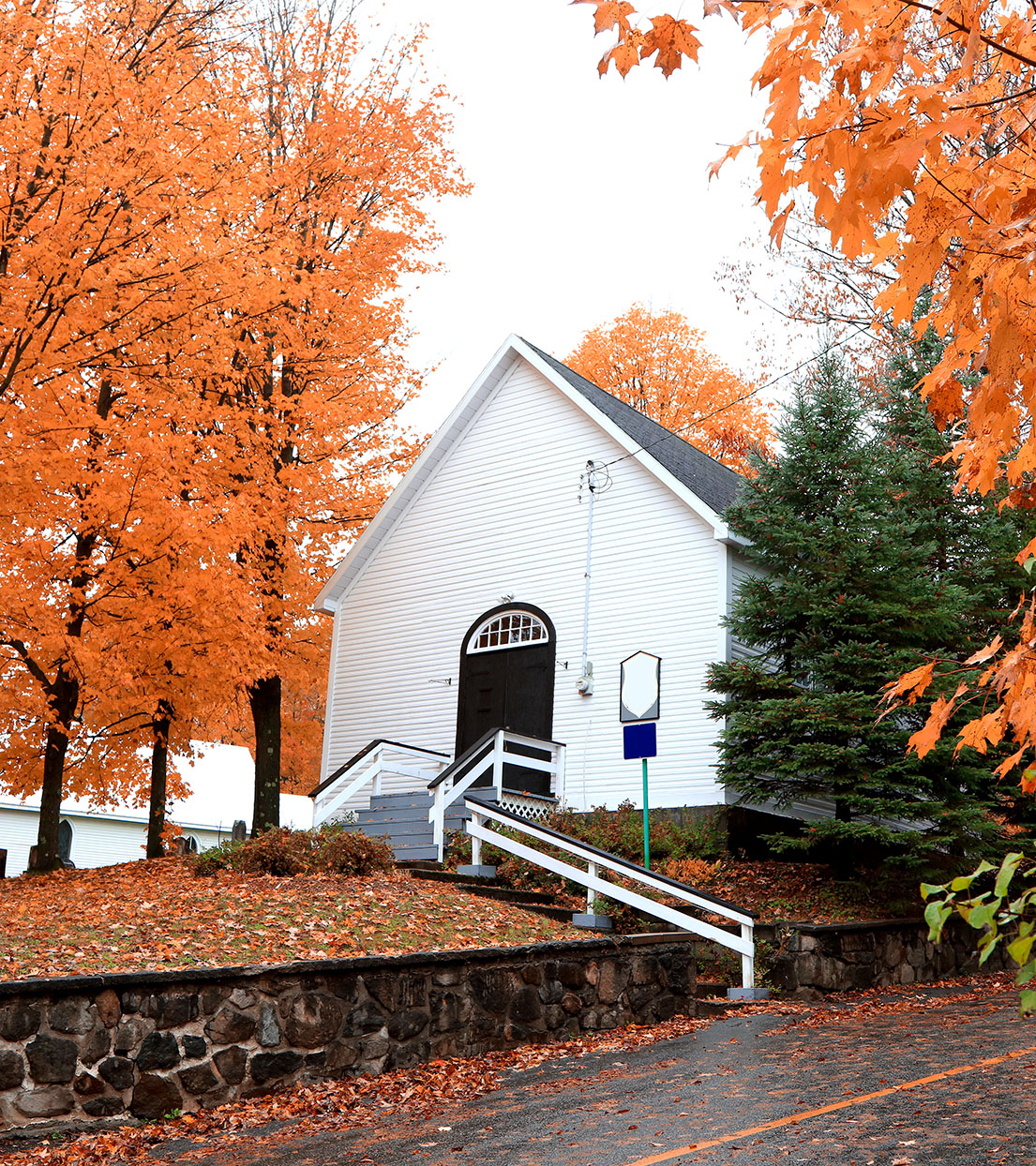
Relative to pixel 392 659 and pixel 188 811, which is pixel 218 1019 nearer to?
pixel 392 659

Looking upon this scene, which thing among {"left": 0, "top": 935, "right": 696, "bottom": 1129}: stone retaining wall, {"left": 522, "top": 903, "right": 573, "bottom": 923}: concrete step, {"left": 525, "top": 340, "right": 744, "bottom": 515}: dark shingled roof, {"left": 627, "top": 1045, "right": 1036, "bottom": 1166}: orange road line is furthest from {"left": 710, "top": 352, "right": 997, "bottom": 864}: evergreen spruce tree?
{"left": 627, "top": 1045, "right": 1036, "bottom": 1166}: orange road line

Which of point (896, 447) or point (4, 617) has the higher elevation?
point (896, 447)

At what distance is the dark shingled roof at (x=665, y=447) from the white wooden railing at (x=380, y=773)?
5.61m

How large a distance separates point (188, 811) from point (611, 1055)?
2806cm

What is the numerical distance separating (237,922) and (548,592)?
31.2 ft

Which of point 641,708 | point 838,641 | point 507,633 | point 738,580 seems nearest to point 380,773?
point 507,633

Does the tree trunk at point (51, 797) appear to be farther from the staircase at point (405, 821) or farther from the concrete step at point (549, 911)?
the concrete step at point (549, 911)

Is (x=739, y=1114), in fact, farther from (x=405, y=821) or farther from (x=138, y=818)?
(x=138, y=818)

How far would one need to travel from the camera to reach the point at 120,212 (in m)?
11.3

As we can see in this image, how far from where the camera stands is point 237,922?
8.88m

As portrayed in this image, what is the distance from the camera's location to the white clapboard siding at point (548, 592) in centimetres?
1587

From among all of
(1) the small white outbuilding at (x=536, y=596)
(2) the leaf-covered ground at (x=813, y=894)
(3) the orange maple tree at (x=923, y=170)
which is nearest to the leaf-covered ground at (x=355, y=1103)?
(2) the leaf-covered ground at (x=813, y=894)

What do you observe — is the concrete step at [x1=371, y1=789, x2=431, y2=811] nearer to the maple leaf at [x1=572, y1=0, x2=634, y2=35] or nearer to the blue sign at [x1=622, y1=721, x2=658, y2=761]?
the blue sign at [x1=622, y1=721, x2=658, y2=761]

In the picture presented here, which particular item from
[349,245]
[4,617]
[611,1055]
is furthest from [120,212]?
[611,1055]
